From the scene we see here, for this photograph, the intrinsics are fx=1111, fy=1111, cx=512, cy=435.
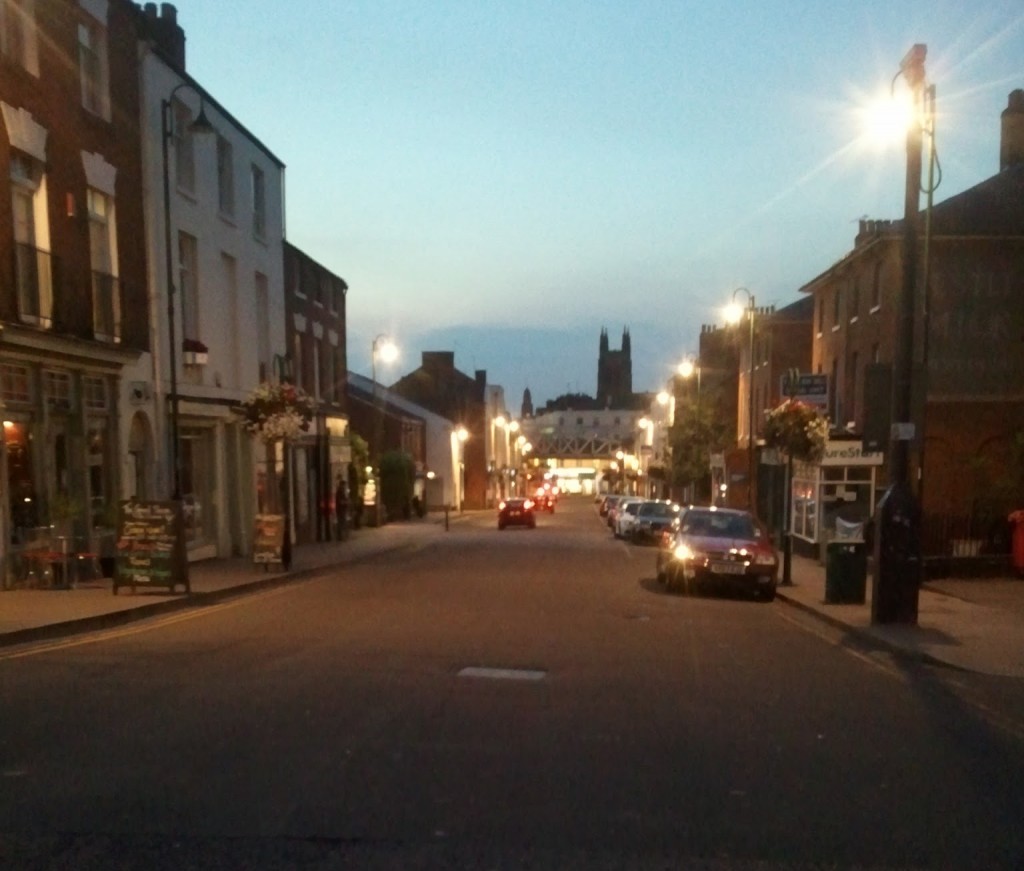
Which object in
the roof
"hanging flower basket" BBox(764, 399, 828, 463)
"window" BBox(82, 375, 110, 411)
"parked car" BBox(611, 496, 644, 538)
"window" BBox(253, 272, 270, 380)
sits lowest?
"parked car" BBox(611, 496, 644, 538)

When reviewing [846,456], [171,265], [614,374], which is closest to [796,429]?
[846,456]

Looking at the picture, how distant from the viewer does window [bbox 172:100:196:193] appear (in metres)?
24.4

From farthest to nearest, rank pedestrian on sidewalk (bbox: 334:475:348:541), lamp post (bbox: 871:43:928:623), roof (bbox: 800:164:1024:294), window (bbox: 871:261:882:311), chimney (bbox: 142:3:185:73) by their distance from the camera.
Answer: pedestrian on sidewalk (bbox: 334:475:348:541)
window (bbox: 871:261:882:311)
roof (bbox: 800:164:1024:294)
chimney (bbox: 142:3:185:73)
lamp post (bbox: 871:43:928:623)

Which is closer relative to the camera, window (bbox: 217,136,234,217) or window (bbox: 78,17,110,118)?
window (bbox: 78,17,110,118)

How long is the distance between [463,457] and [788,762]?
7783cm

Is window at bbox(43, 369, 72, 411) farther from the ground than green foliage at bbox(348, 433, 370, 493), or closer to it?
farther from the ground

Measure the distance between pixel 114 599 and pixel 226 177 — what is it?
14515 millimetres

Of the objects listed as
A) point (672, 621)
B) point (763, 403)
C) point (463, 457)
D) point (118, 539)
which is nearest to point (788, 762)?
point (672, 621)

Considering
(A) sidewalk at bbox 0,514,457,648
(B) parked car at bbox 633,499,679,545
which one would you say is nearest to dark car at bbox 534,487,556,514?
(B) parked car at bbox 633,499,679,545

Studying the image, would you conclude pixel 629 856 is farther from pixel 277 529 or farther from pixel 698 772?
pixel 277 529

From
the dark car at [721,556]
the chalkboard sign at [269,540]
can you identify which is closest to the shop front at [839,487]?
the dark car at [721,556]

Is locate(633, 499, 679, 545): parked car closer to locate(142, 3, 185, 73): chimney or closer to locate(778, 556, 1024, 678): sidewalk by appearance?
locate(778, 556, 1024, 678): sidewalk

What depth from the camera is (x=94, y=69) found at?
68.6 feet

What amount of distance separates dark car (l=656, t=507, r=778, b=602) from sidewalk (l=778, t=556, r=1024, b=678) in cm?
71
